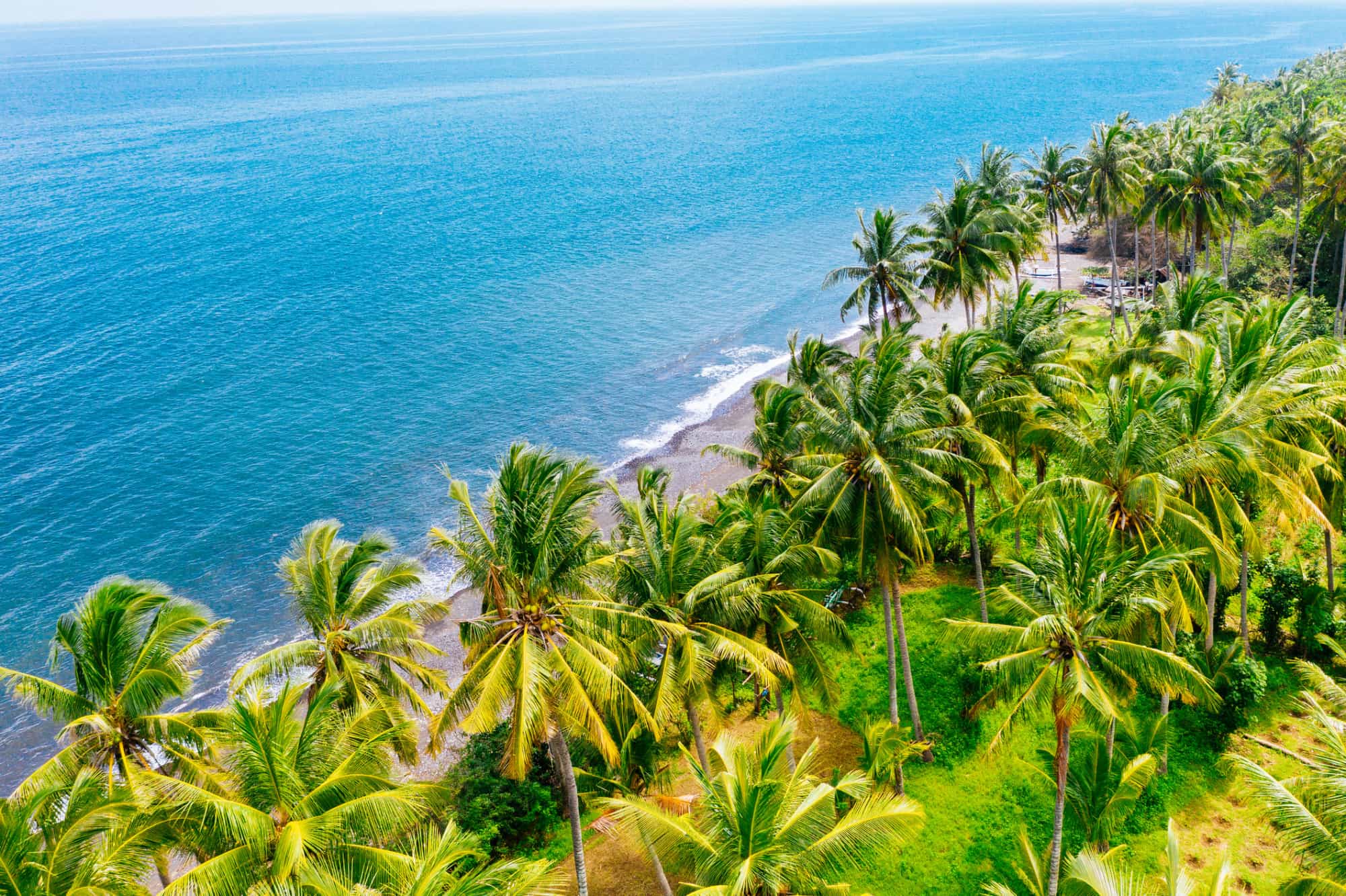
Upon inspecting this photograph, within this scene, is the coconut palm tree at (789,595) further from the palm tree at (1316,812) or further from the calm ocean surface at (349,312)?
the calm ocean surface at (349,312)

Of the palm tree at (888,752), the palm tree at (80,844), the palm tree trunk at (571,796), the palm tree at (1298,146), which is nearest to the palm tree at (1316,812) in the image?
the palm tree at (888,752)

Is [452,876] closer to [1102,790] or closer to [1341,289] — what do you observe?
[1102,790]

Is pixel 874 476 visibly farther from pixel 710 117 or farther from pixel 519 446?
pixel 710 117

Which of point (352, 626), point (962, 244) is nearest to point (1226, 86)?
point (962, 244)

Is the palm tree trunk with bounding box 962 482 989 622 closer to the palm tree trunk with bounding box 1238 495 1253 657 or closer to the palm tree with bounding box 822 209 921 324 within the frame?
the palm tree trunk with bounding box 1238 495 1253 657

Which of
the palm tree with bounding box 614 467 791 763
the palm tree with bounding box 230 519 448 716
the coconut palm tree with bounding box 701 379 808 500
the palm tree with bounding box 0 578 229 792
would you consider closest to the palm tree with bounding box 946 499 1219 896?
the palm tree with bounding box 614 467 791 763
